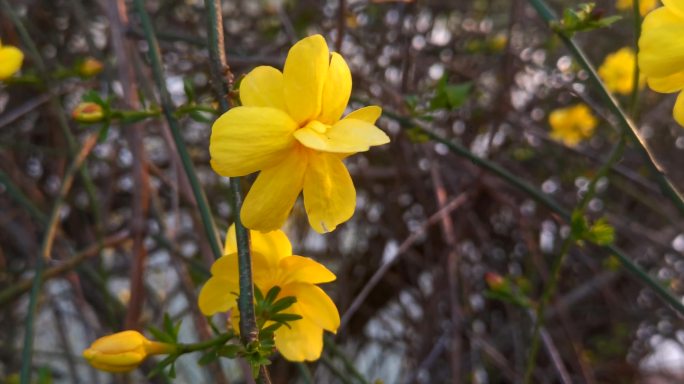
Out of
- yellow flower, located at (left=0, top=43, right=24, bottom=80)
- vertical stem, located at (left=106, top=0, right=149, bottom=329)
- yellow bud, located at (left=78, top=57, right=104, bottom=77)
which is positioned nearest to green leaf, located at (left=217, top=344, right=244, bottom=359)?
vertical stem, located at (left=106, top=0, right=149, bottom=329)

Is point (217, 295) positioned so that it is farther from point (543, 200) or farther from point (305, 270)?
point (543, 200)

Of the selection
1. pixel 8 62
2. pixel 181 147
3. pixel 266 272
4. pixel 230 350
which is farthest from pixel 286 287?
pixel 8 62

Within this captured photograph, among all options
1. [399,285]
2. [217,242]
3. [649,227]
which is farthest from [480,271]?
[217,242]

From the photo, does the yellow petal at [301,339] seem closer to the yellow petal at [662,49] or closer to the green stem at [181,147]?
the green stem at [181,147]

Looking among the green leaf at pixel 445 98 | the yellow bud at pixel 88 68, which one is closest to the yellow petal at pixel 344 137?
the green leaf at pixel 445 98

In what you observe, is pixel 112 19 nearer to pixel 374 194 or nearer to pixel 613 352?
pixel 374 194

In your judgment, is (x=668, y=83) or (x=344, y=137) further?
(x=668, y=83)

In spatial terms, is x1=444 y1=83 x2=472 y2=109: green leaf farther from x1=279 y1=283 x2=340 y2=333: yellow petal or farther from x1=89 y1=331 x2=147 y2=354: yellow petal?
x1=89 y1=331 x2=147 y2=354: yellow petal
